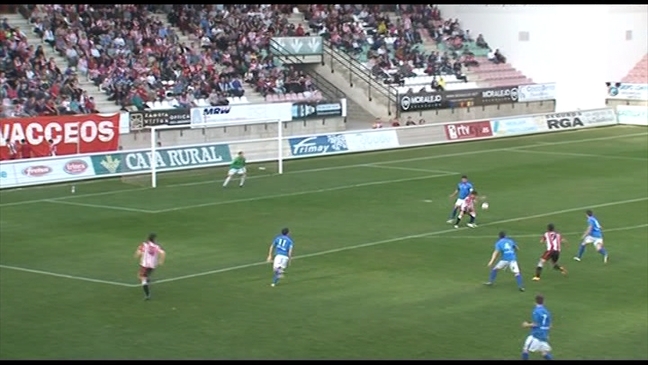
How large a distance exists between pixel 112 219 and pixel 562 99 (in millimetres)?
42373

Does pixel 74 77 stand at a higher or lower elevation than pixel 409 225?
higher

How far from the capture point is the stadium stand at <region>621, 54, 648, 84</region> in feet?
231

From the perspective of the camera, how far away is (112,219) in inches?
1329

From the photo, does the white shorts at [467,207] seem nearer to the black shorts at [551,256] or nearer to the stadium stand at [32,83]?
the black shorts at [551,256]

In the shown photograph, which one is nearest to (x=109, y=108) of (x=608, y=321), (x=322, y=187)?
(x=322, y=187)

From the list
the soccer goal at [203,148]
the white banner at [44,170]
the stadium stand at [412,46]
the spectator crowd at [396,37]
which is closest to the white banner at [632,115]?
the stadium stand at [412,46]

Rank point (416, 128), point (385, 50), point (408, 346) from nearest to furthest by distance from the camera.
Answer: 1. point (408, 346)
2. point (416, 128)
3. point (385, 50)

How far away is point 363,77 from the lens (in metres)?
61.7

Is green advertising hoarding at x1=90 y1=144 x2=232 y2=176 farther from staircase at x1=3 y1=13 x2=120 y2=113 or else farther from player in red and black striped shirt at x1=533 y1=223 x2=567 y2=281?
player in red and black striped shirt at x1=533 y1=223 x2=567 y2=281

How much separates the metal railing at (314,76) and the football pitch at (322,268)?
15428 millimetres

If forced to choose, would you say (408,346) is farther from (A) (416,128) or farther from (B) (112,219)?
(A) (416,128)

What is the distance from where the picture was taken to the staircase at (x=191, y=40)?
55.8 meters

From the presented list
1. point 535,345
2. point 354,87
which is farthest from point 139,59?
point 535,345

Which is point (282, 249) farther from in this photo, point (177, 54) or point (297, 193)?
point (177, 54)
